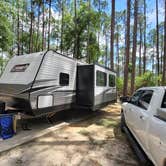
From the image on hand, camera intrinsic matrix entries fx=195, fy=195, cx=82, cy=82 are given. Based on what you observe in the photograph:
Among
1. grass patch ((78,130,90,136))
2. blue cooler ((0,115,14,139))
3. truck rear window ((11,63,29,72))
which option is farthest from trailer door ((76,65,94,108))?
blue cooler ((0,115,14,139))

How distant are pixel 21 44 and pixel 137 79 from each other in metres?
17.0

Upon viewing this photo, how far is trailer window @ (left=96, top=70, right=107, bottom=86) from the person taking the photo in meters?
8.24

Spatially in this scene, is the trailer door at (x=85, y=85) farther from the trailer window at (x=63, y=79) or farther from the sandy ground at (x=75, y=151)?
the sandy ground at (x=75, y=151)

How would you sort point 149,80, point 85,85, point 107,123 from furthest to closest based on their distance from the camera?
1. point 149,80
2. point 85,85
3. point 107,123

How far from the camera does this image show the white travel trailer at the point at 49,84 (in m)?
6.00

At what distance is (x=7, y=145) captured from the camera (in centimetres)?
473

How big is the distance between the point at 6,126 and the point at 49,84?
1.85 metres

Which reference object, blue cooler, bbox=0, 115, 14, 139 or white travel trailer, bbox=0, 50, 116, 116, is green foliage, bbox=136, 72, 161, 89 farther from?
blue cooler, bbox=0, 115, 14, 139

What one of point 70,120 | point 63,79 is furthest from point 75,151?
point 70,120

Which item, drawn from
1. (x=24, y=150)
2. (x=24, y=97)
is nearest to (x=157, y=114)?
(x=24, y=150)

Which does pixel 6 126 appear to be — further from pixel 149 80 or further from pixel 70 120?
pixel 149 80

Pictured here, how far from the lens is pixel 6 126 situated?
5438 millimetres

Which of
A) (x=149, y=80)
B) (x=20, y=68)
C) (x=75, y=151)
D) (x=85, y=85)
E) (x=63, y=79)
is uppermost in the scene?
(x=20, y=68)

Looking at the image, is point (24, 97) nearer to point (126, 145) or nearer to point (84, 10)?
point (126, 145)
